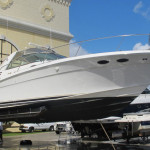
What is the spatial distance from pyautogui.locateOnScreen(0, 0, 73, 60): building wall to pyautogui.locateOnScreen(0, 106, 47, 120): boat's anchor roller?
9018mm

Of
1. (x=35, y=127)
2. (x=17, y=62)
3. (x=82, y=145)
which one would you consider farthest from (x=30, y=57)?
(x=35, y=127)

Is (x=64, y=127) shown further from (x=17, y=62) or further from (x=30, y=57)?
(x=30, y=57)

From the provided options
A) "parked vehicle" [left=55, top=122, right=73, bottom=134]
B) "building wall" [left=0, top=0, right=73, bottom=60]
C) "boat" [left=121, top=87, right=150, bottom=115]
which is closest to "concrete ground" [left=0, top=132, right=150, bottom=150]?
"boat" [left=121, top=87, right=150, bottom=115]

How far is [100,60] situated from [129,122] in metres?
3.86

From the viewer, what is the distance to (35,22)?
17.0 metres

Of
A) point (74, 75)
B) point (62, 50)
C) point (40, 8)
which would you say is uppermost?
point (40, 8)

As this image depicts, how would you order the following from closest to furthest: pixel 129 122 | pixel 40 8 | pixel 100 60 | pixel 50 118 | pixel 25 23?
pixel 100 60 → pixel 50 118 → pixel 129 122 → pixel 25 23 → pixel 40 8

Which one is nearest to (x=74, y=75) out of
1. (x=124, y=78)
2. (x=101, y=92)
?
(x=101, y=92)

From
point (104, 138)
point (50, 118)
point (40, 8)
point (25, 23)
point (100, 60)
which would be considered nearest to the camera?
point (100, 60)

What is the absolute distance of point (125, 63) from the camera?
19.6 feet

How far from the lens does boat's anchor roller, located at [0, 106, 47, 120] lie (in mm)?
6498

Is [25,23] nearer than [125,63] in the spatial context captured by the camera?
No

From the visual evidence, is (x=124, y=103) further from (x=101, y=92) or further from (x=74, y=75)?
(x=74, y=75)

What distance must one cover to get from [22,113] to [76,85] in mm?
1729
